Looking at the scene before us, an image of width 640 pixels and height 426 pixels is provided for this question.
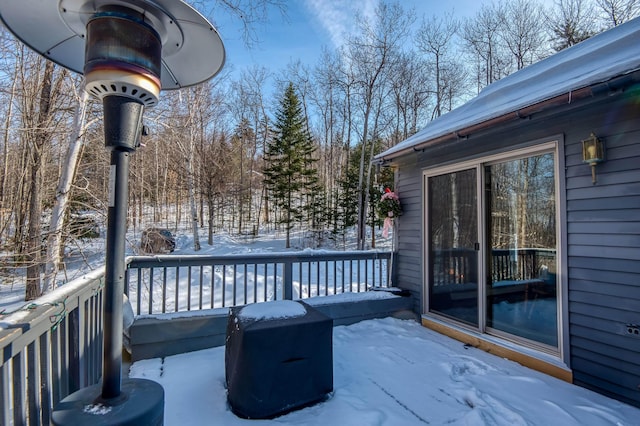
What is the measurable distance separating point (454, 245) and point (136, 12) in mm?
3648

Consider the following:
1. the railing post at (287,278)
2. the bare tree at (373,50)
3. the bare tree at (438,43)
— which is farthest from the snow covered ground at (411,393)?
the bare tree at (438,43)

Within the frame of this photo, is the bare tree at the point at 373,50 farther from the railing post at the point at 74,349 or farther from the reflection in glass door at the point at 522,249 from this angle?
the railing post at the point at 74,349

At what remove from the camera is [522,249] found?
10.6 feet

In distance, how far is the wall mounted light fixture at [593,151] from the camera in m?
2.53

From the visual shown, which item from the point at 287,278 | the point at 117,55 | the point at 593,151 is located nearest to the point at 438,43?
the point at 593,151

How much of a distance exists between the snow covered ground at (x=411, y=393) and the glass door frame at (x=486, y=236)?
0.25 m

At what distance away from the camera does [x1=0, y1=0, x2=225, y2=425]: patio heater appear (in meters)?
1.16

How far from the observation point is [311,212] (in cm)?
1479

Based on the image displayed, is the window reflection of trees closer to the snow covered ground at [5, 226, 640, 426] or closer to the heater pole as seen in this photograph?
the snow covered ground at [5, 226, 640, 426]

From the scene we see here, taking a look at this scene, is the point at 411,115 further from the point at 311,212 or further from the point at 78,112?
the point at 78,112

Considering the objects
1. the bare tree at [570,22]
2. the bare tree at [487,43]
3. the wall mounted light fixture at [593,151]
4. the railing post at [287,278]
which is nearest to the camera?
the wall mounted light fixture at [593,151]

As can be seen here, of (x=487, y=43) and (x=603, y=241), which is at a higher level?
(x=487, y=43)

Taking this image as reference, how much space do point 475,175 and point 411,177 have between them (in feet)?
3.30

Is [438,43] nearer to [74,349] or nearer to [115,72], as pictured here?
[115,72]
